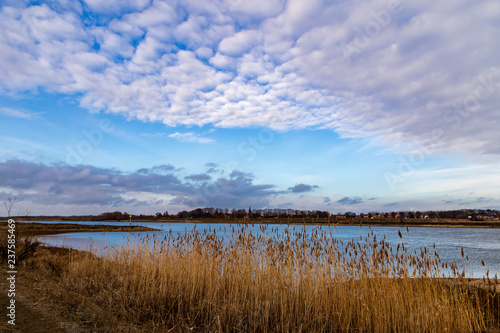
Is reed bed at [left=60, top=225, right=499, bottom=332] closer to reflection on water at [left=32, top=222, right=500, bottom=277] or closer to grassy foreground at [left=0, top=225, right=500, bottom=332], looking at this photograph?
grassy foreground at [left=0, top=225, right=500, bottom=332]

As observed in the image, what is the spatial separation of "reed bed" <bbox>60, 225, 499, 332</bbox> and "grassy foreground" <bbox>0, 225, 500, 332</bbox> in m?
0.02

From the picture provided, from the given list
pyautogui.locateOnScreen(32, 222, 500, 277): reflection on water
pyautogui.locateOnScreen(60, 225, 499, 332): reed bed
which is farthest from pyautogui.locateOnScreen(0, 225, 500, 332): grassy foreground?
pyautogui.locateOnScreen(32, 222, 500, 277): reflection on water

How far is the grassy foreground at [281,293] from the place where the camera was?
16.2 ft

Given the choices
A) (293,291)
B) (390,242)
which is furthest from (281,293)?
(390,242)

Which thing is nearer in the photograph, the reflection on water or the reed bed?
the reed bed

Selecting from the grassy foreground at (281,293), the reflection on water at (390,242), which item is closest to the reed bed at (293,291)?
the grassy foreground at (281,293)

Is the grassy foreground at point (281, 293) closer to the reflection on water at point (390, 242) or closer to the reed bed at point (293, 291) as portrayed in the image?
the reed bed at point (293, 291)

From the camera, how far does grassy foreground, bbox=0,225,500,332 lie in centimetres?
493

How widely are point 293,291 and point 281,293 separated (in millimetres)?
302

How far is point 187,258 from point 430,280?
18.0ft

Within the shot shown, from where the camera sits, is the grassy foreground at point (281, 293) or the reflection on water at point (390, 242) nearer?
the grassy foreground at point (281, 293)

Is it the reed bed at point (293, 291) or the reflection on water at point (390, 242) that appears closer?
the reed bed at point (293, 291)

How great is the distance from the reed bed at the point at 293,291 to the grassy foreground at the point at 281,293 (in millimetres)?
21

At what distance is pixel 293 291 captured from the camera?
550cm
